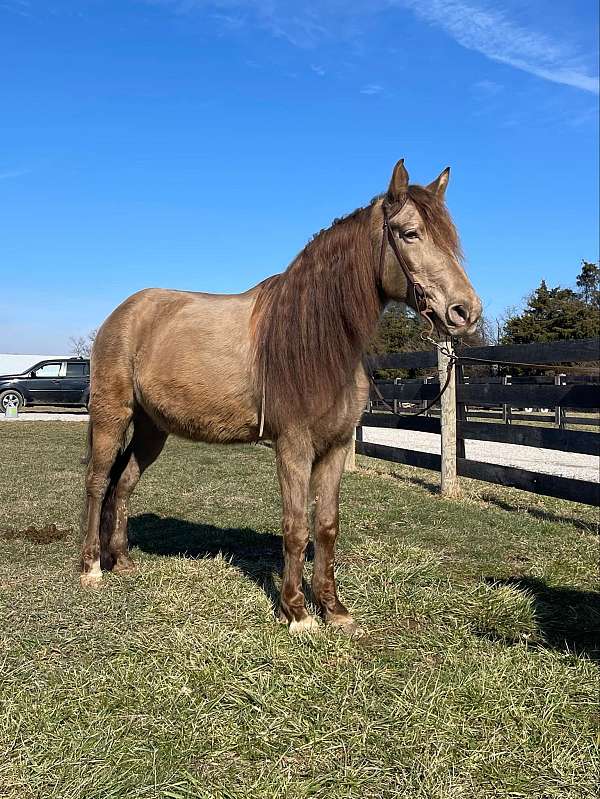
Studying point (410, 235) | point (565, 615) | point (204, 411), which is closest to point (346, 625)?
point (565, 615)

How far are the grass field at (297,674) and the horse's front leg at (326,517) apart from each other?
29 centimetres

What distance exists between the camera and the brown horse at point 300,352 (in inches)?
133

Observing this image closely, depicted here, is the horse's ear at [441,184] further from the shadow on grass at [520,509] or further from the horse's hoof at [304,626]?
the shadow on grass at [520,509]

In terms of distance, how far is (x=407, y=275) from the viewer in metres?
3.39

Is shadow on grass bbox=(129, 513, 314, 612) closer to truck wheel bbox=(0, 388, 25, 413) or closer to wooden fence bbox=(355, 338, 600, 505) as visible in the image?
wooden fence bbox=(355, 338, 600, 505)

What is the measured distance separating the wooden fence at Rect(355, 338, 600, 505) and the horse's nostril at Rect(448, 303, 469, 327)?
169cm

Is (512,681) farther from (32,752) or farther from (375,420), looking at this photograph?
(375,420)

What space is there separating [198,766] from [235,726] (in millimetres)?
269

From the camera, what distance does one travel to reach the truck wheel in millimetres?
24484

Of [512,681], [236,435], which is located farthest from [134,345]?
[512,681]

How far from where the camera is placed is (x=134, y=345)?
4.62m

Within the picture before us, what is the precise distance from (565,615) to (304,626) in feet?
5.55

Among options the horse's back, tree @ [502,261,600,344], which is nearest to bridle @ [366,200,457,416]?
the horse's back

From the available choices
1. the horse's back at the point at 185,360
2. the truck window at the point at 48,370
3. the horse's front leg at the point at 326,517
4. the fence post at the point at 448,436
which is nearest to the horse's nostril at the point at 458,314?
the horse's front leg at the point at 326,517
